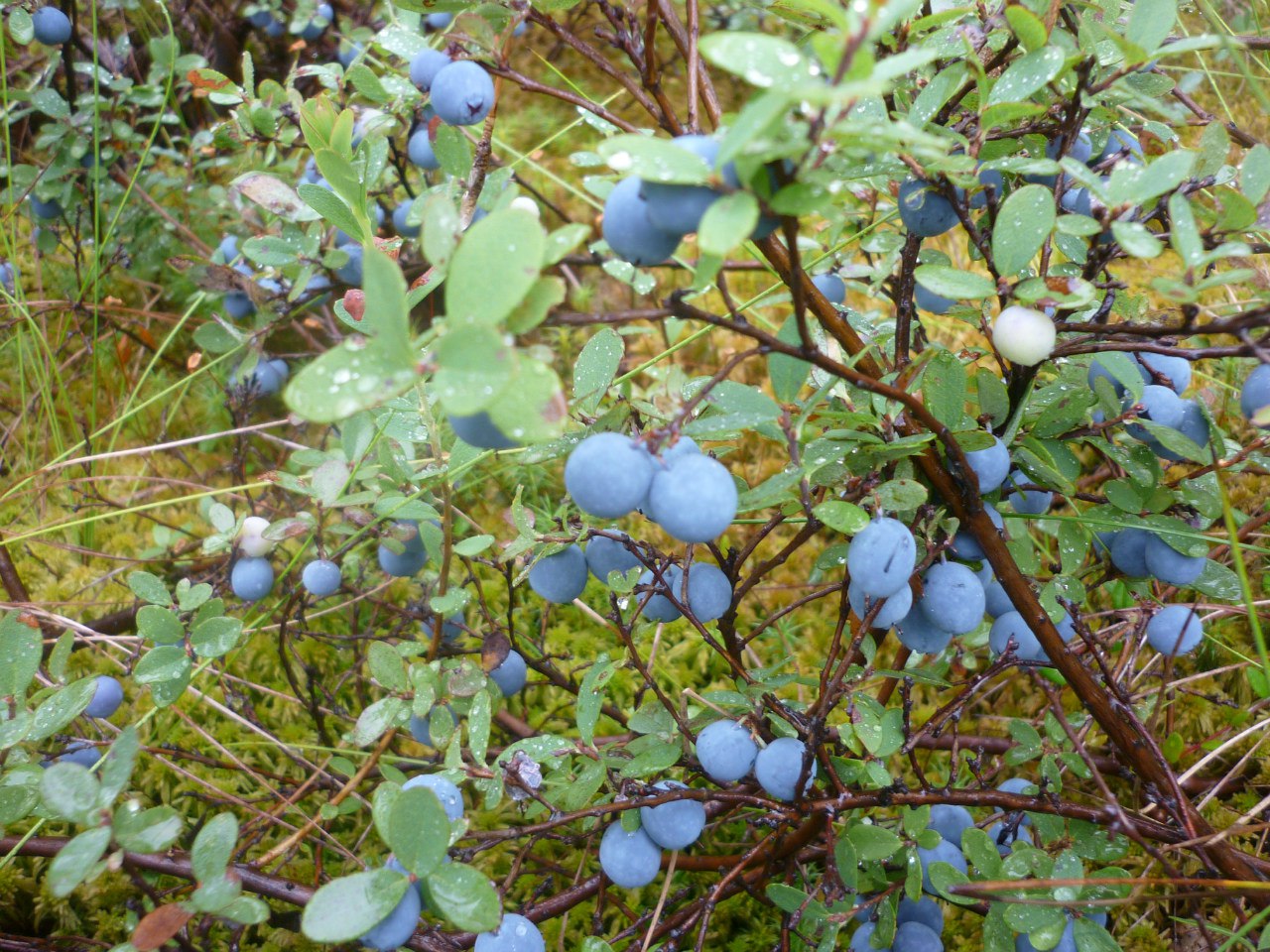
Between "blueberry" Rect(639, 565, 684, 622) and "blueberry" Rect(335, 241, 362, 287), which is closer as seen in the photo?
"blueberry" Rect(639, 565, 684, 622)

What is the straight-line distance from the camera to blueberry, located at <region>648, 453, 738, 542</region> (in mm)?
673

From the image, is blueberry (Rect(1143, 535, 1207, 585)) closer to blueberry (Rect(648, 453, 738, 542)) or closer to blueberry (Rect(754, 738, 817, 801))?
blueberry (Rect(754, 738, 817, 801))

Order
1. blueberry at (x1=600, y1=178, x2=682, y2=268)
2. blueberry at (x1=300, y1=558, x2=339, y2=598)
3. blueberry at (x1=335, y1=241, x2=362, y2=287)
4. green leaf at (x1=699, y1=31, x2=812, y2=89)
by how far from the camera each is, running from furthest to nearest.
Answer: blueberry at (x1=335, y1=241, x2=362, y2=287)
blueberry at (x1=300, y1=558, x2=339, y2=598)
blueberry at (x1=600, y1=178, x2=682, y2=268)
green leaf at (x1=699, y1=31, x2=812, y2=89)

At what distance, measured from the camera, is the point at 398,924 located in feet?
2.64

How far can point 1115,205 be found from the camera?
78cm

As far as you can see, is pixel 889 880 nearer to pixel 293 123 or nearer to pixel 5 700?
pixel 5 700

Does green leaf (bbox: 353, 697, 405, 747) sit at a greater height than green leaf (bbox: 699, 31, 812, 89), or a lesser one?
lesser

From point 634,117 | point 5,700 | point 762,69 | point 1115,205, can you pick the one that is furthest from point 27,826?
point 634,117

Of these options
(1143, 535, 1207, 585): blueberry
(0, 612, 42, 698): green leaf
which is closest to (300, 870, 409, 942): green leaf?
(0, 612, 42, 698): green leaf

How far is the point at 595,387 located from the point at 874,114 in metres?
0.40

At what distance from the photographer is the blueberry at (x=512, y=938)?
0.92 m

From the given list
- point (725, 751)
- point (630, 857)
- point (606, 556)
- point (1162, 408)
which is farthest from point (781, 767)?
point (1162, 408)

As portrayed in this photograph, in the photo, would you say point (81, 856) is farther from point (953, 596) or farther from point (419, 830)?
point (953, 596)

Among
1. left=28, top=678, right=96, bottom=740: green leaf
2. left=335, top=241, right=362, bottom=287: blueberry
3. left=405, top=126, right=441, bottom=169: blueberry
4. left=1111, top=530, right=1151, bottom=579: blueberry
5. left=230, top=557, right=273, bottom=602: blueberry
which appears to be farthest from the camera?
left=335, top=241, right=362, bottom=287: blueberry
